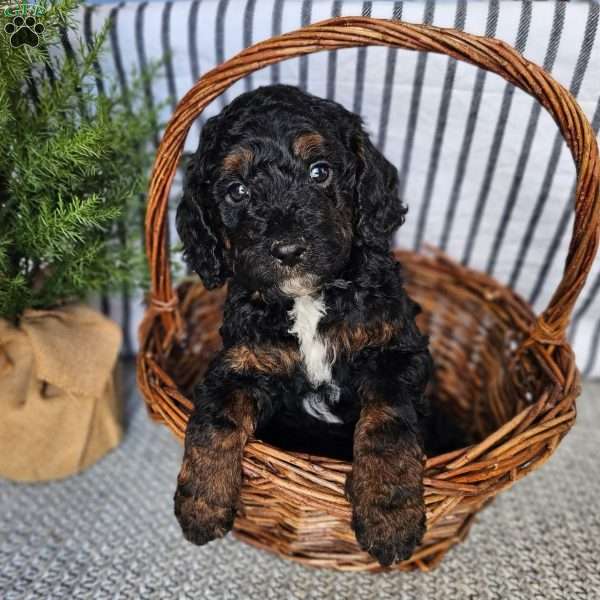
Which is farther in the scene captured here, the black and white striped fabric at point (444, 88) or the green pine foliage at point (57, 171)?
the black and white striped fabric at point (444, 88)

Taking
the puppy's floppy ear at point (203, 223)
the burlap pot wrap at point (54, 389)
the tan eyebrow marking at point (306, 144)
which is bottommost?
the burlap pot wrap at point (54, 389)

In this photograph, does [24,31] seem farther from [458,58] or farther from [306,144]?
[458,58]

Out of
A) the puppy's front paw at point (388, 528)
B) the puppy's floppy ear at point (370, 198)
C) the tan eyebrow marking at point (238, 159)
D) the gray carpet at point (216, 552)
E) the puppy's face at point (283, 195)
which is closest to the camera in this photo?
the puppy's front paw at point (388, 528)

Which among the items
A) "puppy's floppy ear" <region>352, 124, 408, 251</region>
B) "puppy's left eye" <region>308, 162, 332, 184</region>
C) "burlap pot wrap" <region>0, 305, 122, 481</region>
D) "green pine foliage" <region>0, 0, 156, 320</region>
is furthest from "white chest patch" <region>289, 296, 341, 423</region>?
"burlap pot wrap" <region>0, 305, 122, 481</region>

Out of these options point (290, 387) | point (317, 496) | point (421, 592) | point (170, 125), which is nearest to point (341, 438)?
point (290, 387)

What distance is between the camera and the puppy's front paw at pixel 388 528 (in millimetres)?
1495

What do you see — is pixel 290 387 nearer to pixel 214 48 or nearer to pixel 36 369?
pixel 36 369

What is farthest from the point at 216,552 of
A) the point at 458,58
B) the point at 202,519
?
the point at 458,58

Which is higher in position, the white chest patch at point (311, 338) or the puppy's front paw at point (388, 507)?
the white chest patch at point (311, 338)

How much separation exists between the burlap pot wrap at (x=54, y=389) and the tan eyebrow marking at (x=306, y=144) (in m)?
1.08

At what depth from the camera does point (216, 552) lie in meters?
2.07

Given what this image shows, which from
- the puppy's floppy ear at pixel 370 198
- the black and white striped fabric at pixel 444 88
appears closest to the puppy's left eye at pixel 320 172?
the puppy's floppy ear at pixel 370 198

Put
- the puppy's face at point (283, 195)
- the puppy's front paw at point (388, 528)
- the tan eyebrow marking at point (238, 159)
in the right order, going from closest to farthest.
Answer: the puppy's front paw at point (388, 528), the puppy's face at point (283, 195), the tan eyebrow marking at point (238, 159)

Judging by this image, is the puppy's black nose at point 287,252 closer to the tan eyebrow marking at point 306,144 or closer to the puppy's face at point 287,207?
the puppy's face at point 287,207
